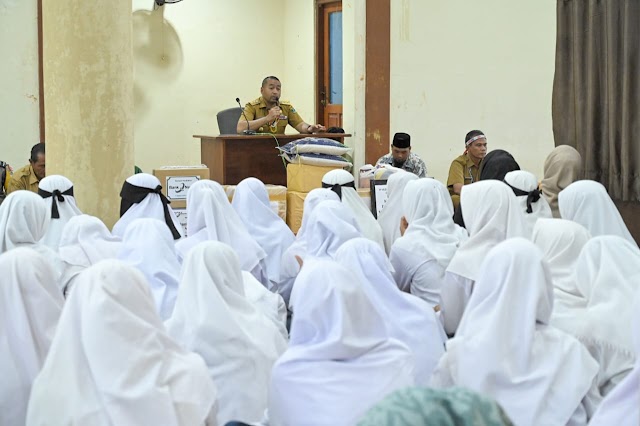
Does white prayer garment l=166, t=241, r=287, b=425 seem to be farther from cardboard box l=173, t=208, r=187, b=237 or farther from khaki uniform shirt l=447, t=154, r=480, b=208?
khaki uniform shirt l=447, t=154, r=480, b=208

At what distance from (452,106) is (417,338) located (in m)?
5.43

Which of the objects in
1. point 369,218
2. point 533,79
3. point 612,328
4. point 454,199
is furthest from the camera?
point 533,79

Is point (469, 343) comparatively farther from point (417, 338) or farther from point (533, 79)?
point (533, 79)

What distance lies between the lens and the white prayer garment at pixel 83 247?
4234mm

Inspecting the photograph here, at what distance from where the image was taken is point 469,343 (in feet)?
9.00

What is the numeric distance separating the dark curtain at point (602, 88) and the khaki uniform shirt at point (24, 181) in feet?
13.2

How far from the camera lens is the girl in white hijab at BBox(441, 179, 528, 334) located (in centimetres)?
392

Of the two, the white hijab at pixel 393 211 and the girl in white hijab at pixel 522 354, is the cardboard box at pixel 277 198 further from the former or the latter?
the girl in white hijab at pixel 522 354

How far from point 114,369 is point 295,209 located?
4.67m

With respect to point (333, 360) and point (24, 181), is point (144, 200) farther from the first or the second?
point (333, 360)

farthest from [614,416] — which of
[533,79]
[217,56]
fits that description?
[217,56]

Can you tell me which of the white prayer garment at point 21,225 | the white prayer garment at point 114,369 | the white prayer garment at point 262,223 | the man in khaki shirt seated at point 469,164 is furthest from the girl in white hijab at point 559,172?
the white prayer garment at point 114,369

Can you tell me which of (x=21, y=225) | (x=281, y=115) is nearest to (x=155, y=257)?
(x=21, y=225)

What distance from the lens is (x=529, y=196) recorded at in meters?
5.33
